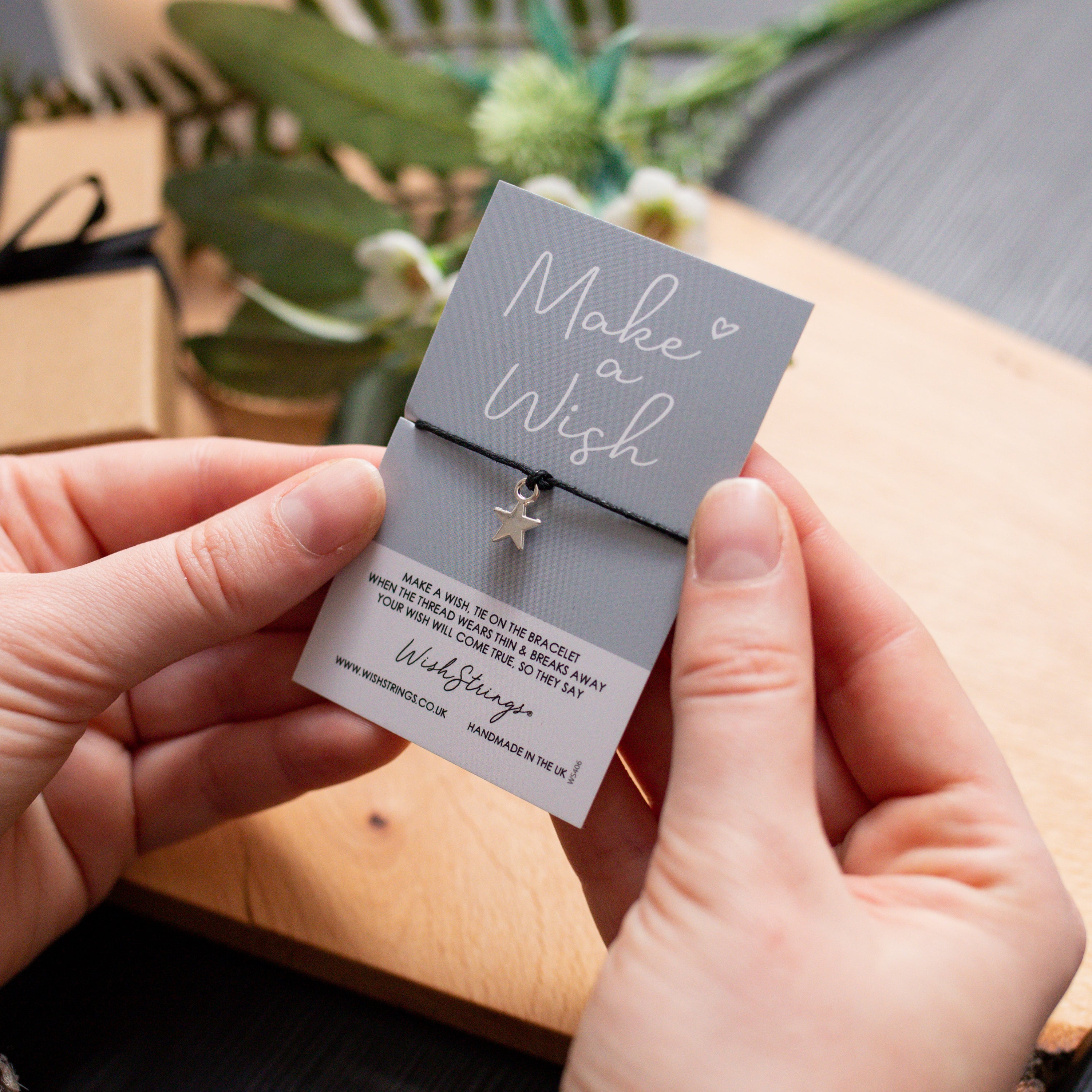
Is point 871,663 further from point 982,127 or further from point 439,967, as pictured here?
point 982,127

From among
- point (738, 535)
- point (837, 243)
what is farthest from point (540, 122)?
point (738, 535)

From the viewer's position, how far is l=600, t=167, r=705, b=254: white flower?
0.71 metres

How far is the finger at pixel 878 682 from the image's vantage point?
0.48 metres

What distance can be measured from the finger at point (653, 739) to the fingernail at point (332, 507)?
21cm

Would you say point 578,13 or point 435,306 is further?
point 578,13

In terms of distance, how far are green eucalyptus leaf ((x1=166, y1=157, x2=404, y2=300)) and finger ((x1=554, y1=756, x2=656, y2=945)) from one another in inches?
21.2

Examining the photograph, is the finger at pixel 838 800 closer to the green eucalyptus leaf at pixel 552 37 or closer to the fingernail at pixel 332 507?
the fingernail at pixel 332 507

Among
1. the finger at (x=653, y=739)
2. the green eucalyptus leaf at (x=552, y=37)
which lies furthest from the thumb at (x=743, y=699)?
the green eucalyptus leaf at (x=552, y=37)

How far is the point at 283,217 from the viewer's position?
2.67 feet

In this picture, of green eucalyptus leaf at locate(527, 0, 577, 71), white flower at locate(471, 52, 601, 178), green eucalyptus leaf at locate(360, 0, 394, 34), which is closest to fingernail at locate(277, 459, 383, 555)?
white flower at locate(471, 52, 601, 178)

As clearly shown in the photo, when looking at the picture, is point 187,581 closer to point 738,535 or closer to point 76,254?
point 738,535

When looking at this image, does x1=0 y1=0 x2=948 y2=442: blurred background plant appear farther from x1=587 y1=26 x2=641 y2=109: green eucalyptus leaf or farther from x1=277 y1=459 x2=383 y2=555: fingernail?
x1=277 y1=459 x2=383 y2=555: fingernail

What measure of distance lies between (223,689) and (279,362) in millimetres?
325

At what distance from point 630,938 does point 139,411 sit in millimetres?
579
